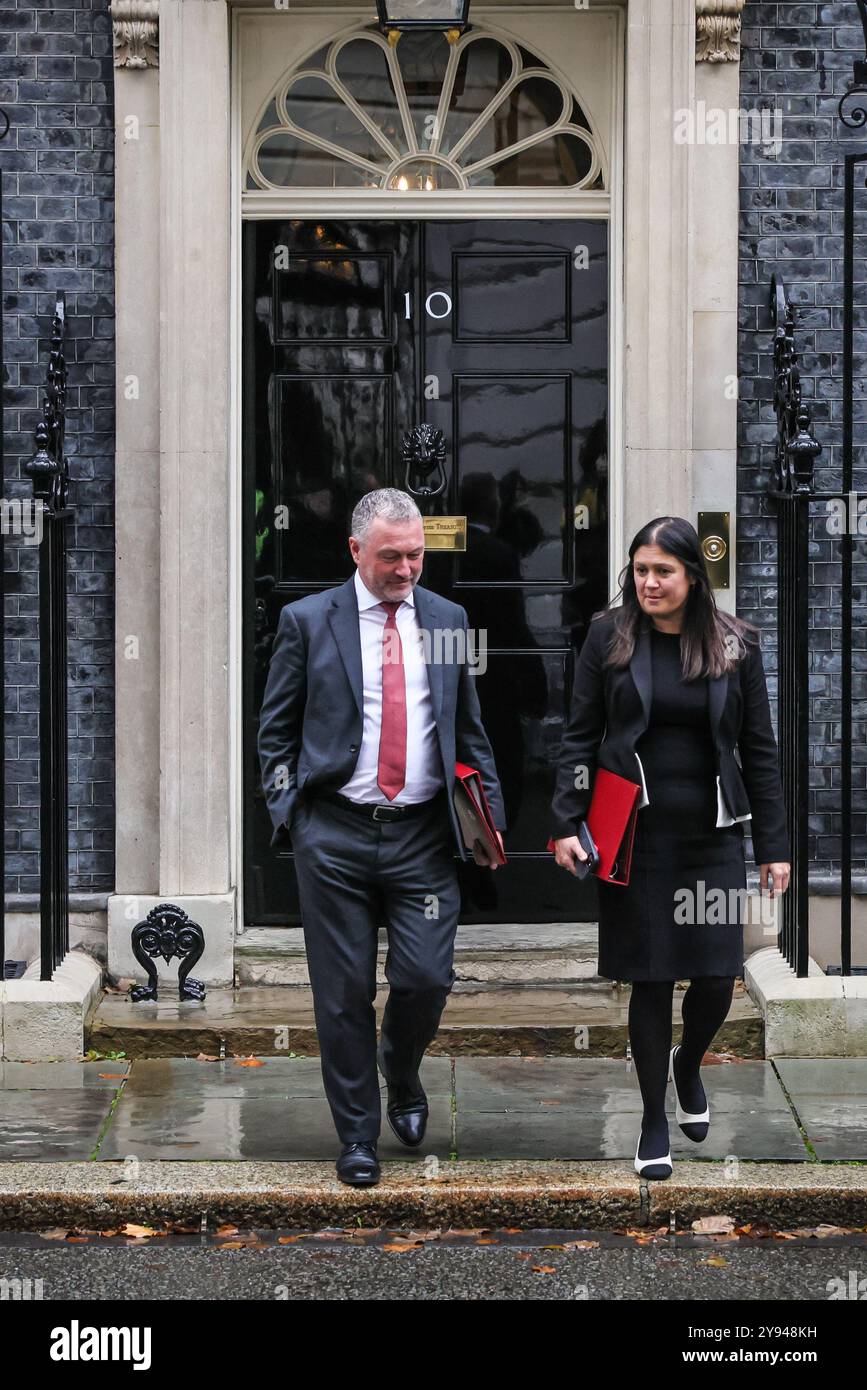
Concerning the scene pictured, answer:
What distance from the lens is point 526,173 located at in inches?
316

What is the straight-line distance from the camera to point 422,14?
23.8 ft

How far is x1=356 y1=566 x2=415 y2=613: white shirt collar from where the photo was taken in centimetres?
587

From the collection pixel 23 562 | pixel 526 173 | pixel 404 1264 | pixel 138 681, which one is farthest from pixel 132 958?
pixel 526 173

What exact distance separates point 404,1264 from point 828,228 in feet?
15.2

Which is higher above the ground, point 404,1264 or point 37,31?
point 37,31

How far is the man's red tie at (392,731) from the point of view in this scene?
579 cm

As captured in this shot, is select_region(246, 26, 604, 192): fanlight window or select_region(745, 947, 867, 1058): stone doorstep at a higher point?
select_region(246, 26, 604, 192): fanlight window

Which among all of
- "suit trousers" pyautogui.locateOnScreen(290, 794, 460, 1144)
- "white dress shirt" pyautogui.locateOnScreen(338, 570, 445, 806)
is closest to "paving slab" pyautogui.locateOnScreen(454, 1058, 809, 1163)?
"suit trousers" pyautogui.locateOnScreen(290, 794, 460, 1144)

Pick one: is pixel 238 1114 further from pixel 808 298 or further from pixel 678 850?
pixel 808 298

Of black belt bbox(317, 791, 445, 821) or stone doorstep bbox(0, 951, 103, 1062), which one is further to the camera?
stone doorstep bbox(0, 951, 103, 1062)

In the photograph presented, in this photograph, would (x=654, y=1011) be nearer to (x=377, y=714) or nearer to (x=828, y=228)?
(x=377, y=714)

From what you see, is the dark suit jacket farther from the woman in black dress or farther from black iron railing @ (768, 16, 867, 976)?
black iron railing @ (768, 16, 867, 976)

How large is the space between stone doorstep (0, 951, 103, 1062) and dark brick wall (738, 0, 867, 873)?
3.09 meters

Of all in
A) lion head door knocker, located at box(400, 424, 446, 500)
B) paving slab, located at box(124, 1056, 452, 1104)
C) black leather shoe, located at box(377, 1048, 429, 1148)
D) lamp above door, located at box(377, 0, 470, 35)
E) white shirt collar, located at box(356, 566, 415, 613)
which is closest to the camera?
white shirt collar, located at box(356, 566, 415, 613)
